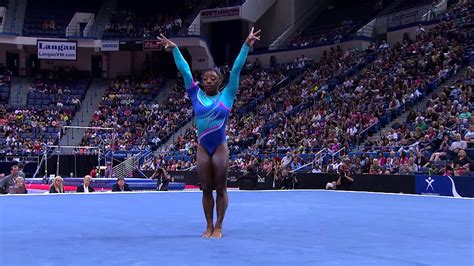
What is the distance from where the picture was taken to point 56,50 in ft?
128

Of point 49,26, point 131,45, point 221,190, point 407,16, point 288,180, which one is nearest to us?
point 221,190

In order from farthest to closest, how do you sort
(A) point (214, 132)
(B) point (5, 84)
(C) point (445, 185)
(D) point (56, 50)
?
1. (B) point (5, 84)
2. (D) point (56, 50)
3. (C) point (445, 185)
4. (A) point (214, 132)

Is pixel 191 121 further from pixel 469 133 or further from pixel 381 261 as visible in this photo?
pixel 381 261

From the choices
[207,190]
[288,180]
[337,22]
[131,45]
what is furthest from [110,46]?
[207,190]

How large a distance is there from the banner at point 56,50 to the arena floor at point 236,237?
30674 mm

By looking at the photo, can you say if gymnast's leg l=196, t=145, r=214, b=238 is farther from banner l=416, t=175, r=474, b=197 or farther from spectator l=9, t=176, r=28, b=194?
banner l=416, t=175, r=474, b=197

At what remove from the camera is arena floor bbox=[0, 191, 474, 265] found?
4633 millimetres

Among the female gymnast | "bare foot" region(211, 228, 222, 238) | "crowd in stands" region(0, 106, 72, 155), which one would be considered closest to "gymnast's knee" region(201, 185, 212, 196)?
the female gymnast

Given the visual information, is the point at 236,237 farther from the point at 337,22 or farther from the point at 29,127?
the point at 337,22

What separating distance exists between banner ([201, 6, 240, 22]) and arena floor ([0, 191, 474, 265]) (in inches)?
1124

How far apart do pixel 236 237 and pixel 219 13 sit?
33.1 m

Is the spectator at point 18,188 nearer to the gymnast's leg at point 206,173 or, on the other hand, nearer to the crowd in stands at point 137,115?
the gymnast's leg at point 206,173

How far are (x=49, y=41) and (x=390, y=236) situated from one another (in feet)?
118

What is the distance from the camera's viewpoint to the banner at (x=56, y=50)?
127 feet
